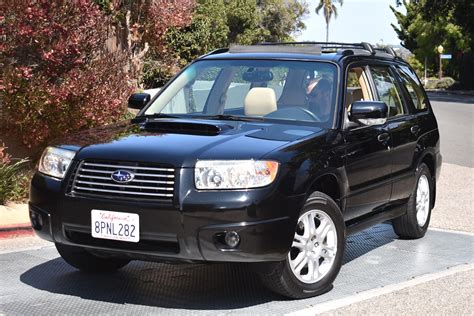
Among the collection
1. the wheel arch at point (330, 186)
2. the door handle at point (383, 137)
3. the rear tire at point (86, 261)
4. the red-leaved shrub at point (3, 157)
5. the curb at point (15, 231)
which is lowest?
the curb at point (15, 231)

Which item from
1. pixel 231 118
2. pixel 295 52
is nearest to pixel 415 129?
pixel 295 52

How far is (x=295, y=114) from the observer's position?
6.70m

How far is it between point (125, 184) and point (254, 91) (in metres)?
1.73

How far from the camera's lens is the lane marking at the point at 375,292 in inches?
224

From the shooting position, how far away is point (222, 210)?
535 cm

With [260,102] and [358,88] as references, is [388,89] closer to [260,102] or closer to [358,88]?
[358,88]

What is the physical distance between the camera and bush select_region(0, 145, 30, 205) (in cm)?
955

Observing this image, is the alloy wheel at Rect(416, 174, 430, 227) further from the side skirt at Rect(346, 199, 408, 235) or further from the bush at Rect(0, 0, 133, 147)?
the bush at Rect(0, 0, 133, 147)

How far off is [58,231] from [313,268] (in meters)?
1.80

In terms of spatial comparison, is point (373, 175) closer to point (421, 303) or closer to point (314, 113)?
point (314, 113)

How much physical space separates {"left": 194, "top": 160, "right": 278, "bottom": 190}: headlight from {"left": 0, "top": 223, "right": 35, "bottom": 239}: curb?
3682 millimetres

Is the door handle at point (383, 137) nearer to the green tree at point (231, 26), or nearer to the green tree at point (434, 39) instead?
the green tree at point (231, 26)

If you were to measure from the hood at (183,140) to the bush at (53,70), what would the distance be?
396 centimetres

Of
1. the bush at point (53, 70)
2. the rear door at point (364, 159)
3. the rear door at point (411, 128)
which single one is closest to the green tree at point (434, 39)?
the bush at point (53, 70)
